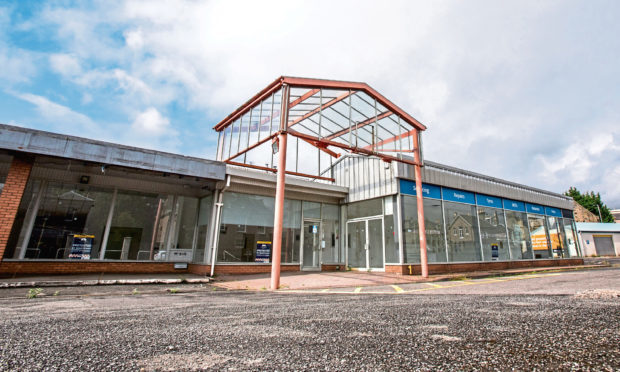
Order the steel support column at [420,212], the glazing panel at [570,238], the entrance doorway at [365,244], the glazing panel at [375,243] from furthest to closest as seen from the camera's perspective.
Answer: the glazing panel at [570,238] → the entrance doorway at [365,244] → the glazing panel at [375,243] → the steel support column at [420,212]

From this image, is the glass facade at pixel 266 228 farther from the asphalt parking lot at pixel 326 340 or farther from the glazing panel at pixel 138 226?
the asphalt parking lot at pixel 326 340

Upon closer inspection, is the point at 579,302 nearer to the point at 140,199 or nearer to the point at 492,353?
the point at 492,353

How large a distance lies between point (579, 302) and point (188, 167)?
10502 mm

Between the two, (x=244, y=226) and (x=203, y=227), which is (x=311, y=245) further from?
(x=203, y=227)

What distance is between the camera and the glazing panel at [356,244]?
44.5 feet

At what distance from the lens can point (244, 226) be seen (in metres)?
12.3

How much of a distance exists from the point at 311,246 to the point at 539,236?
1442cm

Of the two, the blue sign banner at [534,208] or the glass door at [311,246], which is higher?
the blue sign banner at [534,208]

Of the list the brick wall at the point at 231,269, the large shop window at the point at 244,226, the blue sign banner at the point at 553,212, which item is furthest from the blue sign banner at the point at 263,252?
the blue sign banner at the point at 553,212

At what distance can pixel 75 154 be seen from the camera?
885cm

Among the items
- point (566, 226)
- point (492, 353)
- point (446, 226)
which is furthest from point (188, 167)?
point (566, 226)

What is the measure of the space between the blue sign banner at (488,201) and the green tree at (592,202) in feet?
177

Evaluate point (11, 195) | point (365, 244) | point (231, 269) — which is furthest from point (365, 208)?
point (11, 195)

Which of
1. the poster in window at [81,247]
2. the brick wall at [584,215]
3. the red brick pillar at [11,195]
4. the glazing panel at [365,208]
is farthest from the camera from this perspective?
the brick wall at [584,215]
